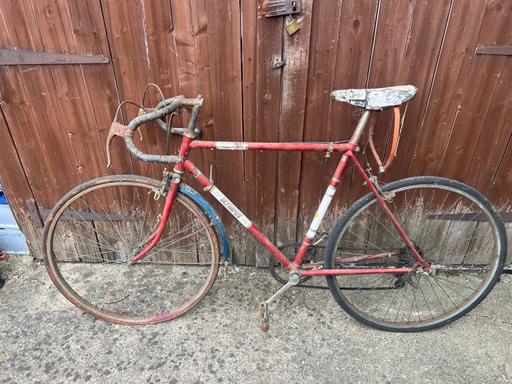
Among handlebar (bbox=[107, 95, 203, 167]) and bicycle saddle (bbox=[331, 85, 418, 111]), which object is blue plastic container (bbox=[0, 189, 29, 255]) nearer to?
handlebar (bbox=[107, 95, 203, 167])

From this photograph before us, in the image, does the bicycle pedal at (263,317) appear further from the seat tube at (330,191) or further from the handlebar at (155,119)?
the handlebar at (155,119)

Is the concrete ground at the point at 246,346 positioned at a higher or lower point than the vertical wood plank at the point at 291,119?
lower

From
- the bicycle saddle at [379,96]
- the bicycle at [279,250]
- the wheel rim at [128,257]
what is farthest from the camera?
the wheel rim at [128,257]

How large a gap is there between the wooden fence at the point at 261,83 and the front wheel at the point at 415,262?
23 centimetres

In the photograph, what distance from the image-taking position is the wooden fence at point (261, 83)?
6.70 ft

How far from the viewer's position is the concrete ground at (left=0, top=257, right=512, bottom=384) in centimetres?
215

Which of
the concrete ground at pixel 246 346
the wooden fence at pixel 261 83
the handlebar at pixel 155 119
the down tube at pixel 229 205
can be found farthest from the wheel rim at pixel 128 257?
the handlebar at pixel 155 119

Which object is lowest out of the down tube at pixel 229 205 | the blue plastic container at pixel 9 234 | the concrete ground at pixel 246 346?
the concrete ground at pixel 246 346

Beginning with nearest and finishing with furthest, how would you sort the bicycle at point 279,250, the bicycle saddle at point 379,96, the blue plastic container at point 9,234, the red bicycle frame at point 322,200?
the bicycle saddle at point 379,96, the red bicycle frame at point 322,200, the bicycle at point 279,250, the blue plastic container at point 9,234

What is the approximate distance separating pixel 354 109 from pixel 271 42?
69cm

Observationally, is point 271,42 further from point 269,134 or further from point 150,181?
point 150,181

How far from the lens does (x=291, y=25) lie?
6.59 ft

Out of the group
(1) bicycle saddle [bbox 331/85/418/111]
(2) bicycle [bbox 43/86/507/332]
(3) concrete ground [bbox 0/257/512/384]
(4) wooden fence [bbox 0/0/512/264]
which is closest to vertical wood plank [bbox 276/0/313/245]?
(4) wooden fence [bbox 0/0/512/264]

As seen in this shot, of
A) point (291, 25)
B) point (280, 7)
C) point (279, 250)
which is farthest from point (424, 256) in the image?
point (280, 7)
